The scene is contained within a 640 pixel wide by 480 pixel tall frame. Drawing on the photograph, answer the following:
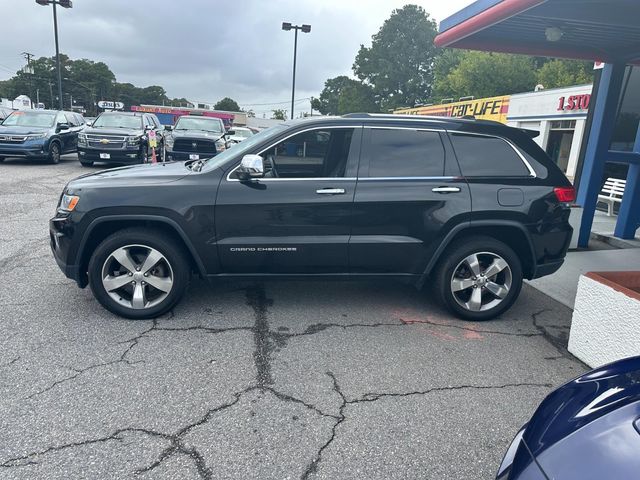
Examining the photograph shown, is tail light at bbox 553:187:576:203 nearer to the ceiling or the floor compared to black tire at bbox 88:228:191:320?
nearer to the ceiling

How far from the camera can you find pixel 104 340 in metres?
3.70

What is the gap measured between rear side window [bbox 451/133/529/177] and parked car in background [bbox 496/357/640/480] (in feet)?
8.37

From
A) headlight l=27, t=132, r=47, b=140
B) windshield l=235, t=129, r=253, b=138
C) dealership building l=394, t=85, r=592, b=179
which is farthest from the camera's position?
windshield l=235, t=129, r=253, b=138

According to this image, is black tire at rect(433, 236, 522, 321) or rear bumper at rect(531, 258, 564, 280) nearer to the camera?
black tire at rect(433, 236, 522, 321)

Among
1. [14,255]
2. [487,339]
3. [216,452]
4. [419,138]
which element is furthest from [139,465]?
[14,255]

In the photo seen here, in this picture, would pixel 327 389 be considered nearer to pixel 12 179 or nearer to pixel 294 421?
pixel 294 421

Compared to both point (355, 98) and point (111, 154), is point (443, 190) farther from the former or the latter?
point (355, 98)

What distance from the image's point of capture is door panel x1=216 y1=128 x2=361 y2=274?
400 cm

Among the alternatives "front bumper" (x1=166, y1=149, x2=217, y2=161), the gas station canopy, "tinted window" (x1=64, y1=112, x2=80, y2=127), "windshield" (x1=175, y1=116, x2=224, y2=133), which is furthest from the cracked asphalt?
"tinted window" (x1=64, y1=112, x2=80, y2=127)

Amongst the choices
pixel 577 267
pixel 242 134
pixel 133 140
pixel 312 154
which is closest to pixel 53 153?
pixel 133 140

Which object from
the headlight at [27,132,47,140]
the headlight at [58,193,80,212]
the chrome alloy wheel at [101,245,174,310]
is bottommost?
the chrome alloy wheel at [101,245,174,310]

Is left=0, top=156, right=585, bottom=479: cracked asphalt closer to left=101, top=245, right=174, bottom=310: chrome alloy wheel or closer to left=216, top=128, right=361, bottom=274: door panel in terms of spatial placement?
left=101, top=245, right=174, bottom=310: chrome alloy wheel

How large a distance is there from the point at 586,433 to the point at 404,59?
7387 cm

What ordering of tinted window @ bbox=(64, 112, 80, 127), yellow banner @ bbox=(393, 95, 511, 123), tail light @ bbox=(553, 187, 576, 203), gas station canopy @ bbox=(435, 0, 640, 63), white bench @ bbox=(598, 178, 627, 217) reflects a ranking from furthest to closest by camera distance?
yellow banner @ bbox=(393, 95, 511, 123), tinted window @ bbox=(64, 112, 80, 127), white bench @ bbox=(598, 178, 627, 217), gas station canopy @ bbox=(435, 0, 640, 63), tail light @ bbox=(553, 187, 576, 203)
